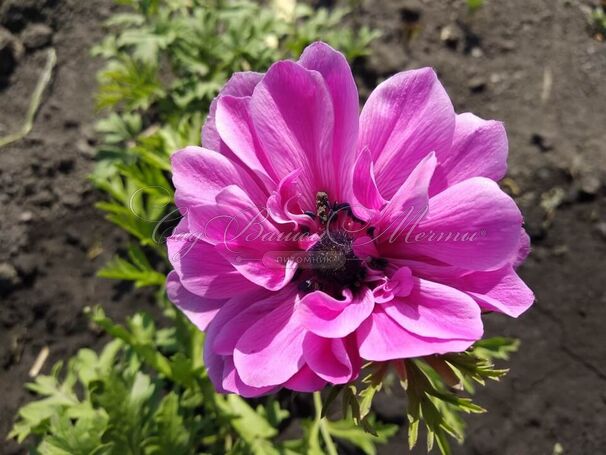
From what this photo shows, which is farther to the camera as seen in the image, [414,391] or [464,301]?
[414,391]

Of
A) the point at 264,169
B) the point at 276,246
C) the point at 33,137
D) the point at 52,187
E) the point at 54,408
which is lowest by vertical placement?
the point at 54,408

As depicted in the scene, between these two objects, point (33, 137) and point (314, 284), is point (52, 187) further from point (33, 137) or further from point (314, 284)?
point (314, 284)

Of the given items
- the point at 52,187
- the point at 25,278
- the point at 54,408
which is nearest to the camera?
the point at 54,408

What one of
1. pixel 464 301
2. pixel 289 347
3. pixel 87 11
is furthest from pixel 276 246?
pixel 87 11

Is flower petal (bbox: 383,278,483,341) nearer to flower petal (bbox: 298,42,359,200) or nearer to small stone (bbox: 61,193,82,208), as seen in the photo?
flower petal (bbox: 298,42,359,200)

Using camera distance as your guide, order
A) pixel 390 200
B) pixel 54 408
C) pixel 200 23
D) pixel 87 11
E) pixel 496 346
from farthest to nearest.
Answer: pixel 87 11 < pixel 200 23 < pixel 54 408 < pixel 496 346 < pixel 390 200

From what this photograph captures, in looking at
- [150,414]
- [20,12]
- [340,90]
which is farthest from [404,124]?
[20,12]

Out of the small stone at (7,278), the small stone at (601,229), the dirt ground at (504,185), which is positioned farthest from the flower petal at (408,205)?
the small stone at (7,278)
